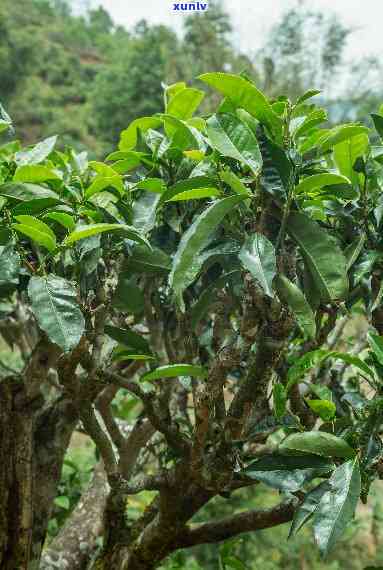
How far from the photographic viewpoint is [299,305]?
2.42 ft

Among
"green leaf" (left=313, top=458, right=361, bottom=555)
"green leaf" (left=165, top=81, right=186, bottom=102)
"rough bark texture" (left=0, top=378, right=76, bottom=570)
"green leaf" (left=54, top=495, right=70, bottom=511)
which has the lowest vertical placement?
"green leaf" (left=54, top=495, right=70, bottom=511)

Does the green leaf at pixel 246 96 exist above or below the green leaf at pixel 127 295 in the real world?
above

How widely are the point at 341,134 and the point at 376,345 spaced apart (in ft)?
0.92

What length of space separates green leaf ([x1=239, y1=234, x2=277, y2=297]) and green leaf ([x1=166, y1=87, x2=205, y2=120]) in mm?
294

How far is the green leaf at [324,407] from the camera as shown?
861 millimetres

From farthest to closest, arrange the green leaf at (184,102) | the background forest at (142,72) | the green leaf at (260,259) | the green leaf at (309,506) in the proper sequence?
1. the background forest at (142,72)
2. the green leaf at (184,102)
3. the green leaf at (309,506)
4. the green leaf at (260,259)

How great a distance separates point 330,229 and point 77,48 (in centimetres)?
2517

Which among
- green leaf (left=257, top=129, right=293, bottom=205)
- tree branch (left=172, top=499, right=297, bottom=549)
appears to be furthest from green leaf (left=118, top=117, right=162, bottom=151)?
tree branch (left=172, top=499, right=297, bottom=549)

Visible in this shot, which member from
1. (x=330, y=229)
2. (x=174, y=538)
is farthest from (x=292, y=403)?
(x=174, y=538)

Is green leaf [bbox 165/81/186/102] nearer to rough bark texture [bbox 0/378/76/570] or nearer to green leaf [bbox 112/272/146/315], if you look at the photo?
green leaf [bbox 112/272/146/315]

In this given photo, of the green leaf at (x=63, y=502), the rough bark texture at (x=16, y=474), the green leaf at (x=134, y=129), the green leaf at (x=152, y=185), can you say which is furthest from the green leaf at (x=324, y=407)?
the green leaf at (x=63, y=502)

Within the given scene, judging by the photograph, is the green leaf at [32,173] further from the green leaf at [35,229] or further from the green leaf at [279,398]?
the green leaf at [279,398]

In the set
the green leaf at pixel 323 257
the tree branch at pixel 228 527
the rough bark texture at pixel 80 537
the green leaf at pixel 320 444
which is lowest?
the rough bark texture at pixel 80 537

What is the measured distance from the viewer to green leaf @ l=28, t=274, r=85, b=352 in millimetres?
720
